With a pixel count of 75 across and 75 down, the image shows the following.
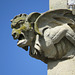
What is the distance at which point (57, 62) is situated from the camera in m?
6.73

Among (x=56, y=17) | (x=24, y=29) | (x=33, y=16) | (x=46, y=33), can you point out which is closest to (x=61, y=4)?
(x=56, y=17)

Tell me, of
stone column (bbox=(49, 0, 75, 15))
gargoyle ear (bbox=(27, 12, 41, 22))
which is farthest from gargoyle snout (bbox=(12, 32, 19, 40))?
stone column (bbox=(49, 0, 75, 15))

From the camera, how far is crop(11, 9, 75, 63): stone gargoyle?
21.8ft

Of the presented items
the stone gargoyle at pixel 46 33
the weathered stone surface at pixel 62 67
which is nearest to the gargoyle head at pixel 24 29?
the stone gargoyle at pixel 46 33

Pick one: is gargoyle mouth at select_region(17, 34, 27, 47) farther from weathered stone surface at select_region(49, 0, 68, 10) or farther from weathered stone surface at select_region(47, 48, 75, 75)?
weathered stone surface at select_region(49, 0, 68, 10)

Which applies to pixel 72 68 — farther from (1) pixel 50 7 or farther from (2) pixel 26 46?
(1) pixel 50 7

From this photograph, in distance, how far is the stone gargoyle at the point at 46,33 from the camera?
21.8ft

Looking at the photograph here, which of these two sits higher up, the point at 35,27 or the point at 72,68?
the point at 35,27

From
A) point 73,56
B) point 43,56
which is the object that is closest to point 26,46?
point 43,56

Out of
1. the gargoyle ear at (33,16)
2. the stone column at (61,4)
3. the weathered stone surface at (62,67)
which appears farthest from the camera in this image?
the stone column at (61,4)

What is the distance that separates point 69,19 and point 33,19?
0.71 m

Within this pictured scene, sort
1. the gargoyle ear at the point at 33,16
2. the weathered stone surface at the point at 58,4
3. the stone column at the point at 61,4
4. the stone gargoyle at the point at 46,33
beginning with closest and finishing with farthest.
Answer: the stone gargoyle at the point at 46,33 < the gargoyle ear at the point at 33,16 < the stone column at the point at 61,4 < the weathered stone surface at the point at 58,4

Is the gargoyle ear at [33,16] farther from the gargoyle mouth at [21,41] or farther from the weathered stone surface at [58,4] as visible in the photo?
the weathered stone surface at [58,4]

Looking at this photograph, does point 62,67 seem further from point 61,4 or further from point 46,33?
point 61,4
